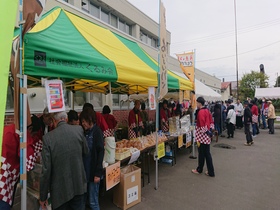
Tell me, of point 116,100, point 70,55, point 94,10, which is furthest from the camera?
point 116,100

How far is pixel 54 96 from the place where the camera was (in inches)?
83.7

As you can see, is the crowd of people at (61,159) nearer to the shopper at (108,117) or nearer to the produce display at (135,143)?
the produce display at (135,143)

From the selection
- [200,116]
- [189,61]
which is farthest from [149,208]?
[189,61]

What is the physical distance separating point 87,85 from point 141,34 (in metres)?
8.69

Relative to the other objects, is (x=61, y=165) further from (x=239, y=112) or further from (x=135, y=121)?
(x=239, y=112)

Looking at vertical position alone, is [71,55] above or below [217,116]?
above

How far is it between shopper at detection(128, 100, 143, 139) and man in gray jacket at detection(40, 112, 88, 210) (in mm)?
3939

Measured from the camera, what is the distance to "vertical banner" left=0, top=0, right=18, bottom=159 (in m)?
0.82

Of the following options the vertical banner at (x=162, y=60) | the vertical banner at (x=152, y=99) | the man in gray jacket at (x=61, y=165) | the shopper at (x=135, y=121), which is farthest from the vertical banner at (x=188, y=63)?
the man in gray jacket at (x=61, y=165)

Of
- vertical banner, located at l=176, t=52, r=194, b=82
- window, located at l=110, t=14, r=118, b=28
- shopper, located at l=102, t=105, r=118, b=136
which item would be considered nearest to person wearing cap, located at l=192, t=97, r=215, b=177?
vertical banner, located at l=176, t=52, r=194, b=82

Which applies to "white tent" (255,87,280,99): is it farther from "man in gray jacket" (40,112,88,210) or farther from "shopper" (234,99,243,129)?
"man in gray jacket" (40,112,88,210)

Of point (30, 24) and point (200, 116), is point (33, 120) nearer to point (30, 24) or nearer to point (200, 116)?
point (30, 24)

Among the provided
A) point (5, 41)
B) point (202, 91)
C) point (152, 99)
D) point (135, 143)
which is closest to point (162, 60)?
point (152, 99)

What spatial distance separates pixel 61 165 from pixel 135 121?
4216mm
